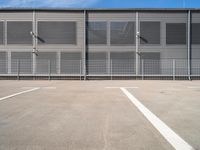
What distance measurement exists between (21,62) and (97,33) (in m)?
6.82

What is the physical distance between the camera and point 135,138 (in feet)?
12.0

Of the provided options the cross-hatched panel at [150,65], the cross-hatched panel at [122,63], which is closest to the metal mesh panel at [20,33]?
the cross-hatched panel at [122,63]

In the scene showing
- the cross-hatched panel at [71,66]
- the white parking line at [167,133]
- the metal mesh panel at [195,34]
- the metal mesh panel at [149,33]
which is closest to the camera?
the white parking line at [167,133]

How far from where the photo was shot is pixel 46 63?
1866 centimetres

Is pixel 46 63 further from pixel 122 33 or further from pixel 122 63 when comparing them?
pixel 122 33

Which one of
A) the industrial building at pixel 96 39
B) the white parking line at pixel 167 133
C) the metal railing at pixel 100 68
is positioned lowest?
the white parking line at pixel 167 133

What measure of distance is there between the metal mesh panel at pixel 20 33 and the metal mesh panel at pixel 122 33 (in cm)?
705

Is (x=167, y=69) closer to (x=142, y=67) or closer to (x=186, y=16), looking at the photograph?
(x=142, y=67)

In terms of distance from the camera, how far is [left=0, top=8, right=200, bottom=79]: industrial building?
61.4 feet

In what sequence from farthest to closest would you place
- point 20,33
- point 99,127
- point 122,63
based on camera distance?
point 20,33, point 122,63, point 99,127

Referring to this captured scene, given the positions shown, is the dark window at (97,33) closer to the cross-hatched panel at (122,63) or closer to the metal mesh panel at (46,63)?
the cross-hatched panel at (122,63)

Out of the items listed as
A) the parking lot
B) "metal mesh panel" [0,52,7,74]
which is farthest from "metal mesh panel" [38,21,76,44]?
the parking lot

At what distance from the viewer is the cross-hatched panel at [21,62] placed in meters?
18.6

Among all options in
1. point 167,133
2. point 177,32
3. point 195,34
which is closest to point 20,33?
point 177,32
